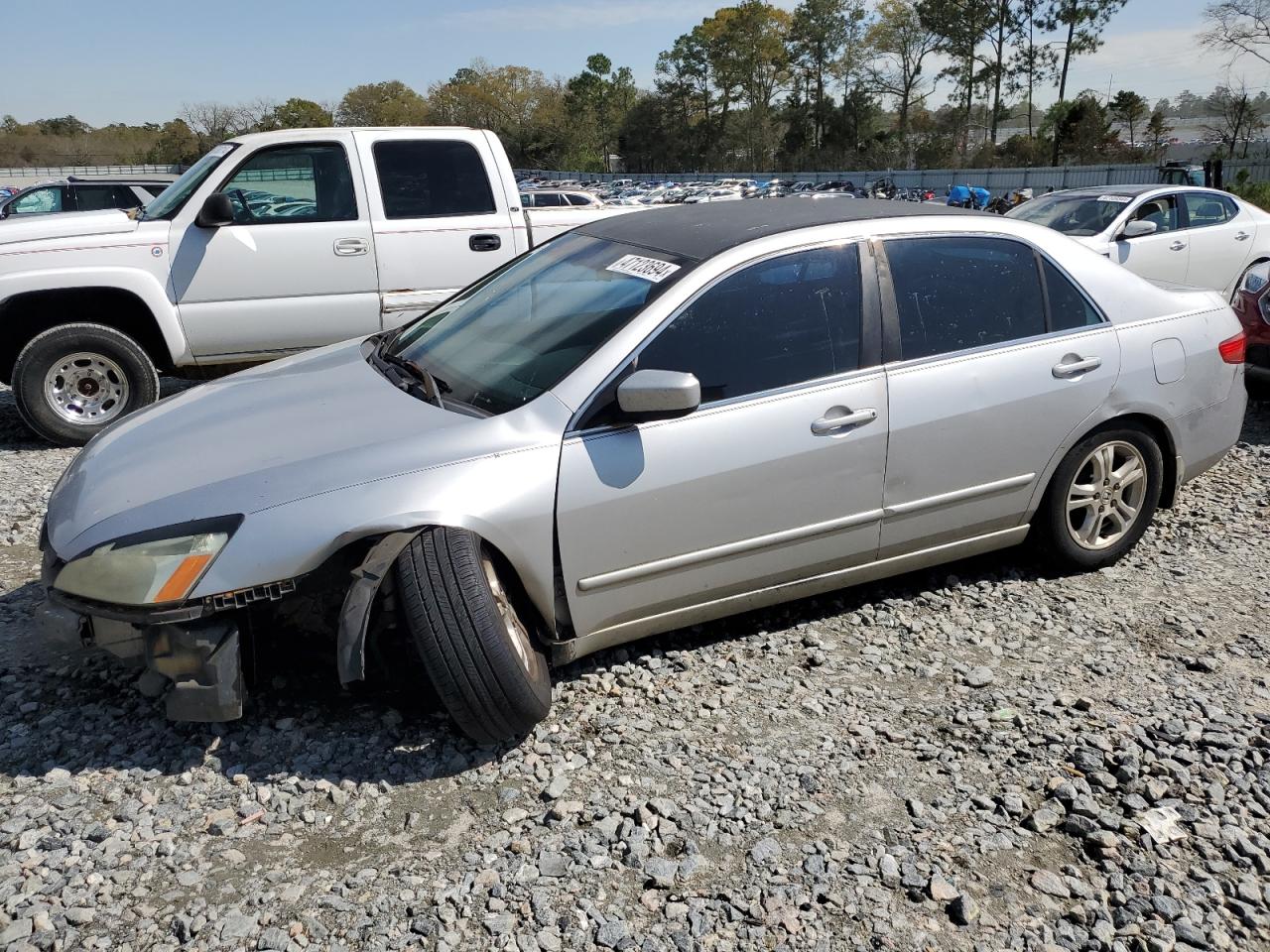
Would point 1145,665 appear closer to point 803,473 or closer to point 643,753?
point 803,473

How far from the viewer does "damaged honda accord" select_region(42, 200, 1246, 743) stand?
2.94m

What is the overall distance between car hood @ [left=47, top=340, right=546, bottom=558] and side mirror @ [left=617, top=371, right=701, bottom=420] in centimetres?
35

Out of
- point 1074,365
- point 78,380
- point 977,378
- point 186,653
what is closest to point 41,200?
point 78,380

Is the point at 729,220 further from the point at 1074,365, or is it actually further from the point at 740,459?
the point at 1074,365

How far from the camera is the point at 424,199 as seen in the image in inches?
279

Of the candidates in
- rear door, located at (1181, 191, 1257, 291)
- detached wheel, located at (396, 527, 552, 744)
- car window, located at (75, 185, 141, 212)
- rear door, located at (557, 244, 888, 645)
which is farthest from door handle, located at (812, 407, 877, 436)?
car window, located at (75, 185, 141, 212)

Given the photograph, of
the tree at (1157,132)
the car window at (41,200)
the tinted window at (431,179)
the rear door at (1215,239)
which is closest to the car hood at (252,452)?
the tinted window at (431,179)

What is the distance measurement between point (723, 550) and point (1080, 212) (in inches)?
358

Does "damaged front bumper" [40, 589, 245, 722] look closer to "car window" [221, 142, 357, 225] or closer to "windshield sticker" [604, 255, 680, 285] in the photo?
"windshield sticker" [604, 255, 680, 285]

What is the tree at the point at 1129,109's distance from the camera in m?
54.1

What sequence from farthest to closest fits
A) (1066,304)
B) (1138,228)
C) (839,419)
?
1. (1138,228)
2. (1066,304)
3. (839,419)

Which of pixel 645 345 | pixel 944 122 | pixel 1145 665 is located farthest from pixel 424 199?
pixel 944 122

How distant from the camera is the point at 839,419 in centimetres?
356

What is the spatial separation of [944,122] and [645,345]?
254 feet
